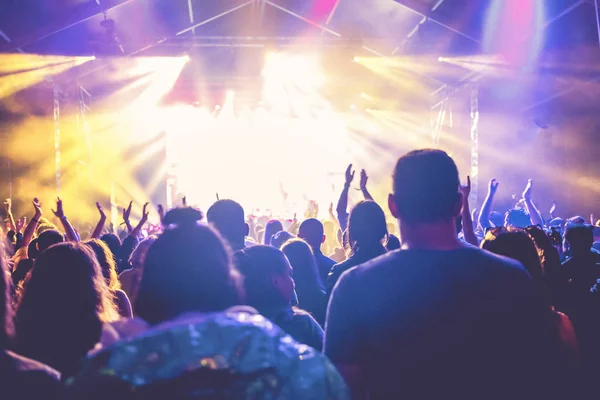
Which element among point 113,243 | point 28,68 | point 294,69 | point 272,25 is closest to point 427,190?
point 113,243

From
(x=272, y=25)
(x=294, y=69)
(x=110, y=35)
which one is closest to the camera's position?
(x=110, y=35)

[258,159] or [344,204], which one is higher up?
[258,159]

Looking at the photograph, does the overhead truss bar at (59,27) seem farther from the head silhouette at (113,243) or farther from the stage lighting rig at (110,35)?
the head silhouette at (113,243)

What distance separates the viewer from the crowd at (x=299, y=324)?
0.90 m

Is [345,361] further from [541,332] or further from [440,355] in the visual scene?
[541,332]

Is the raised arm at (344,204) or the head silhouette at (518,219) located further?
the head silhouette at (518,219)

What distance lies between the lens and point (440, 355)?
135cm

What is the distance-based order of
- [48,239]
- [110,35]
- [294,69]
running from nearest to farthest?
[48,239] < [110,35] < [294,69]

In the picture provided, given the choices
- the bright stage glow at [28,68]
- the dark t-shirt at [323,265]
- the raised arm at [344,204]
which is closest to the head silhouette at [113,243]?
the dark t-shirt at [323,265]

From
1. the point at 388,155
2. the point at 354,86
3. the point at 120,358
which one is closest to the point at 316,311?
the point at 120,358

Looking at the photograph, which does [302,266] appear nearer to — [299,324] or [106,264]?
[299,324]

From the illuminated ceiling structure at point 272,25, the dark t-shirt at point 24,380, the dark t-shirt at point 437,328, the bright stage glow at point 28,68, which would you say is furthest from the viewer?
the bright stage glow at point 28,68

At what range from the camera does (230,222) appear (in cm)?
266

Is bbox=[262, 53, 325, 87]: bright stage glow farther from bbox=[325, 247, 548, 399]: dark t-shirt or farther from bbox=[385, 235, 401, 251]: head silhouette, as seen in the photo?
bbox=[325, 247, 548, 399]: dark t-shirt
